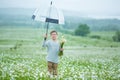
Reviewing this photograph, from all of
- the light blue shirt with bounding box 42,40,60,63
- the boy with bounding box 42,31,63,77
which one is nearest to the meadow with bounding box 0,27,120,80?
the boy with bounding box 42,31,63,77

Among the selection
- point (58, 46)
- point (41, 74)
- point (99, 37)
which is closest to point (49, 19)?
point (58, 46)

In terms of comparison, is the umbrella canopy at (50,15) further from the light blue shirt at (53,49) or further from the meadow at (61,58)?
the meadow at (61,58)

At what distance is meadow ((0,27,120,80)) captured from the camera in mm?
9283

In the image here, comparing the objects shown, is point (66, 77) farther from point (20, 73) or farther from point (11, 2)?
point (11, 2)

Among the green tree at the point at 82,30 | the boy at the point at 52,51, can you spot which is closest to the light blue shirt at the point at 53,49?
the boy at the point at 52,51

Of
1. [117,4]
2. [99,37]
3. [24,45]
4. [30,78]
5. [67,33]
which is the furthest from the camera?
[99,37]

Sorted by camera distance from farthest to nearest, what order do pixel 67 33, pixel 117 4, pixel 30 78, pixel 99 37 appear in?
1. pixel 99 37
2. pixel 67 33
3. pixel 117 4
4. pixel 30 78

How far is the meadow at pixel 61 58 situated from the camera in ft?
30.5

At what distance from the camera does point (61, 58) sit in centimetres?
1531

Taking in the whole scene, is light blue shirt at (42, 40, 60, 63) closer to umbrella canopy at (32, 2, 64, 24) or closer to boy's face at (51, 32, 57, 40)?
boy's face at (51, 32, 57, 40)

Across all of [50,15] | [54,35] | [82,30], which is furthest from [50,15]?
[82,30]

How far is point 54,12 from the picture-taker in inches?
385

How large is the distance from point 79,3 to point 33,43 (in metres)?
5.59

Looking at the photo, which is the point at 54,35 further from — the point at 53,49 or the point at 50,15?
the point at 50,15
